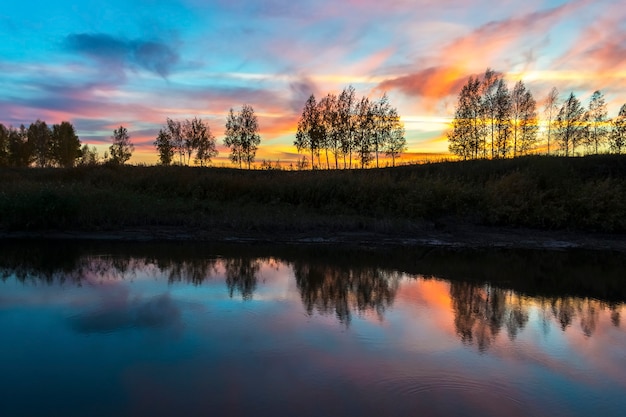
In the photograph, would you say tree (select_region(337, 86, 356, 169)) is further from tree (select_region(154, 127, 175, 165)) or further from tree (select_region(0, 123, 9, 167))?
tree (select_region(0, 123, 9, 167))

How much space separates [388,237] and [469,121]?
30.0 m

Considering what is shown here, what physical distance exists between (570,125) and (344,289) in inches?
1662

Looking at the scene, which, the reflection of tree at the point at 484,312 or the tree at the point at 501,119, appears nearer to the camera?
the reflection of tree at the point at 484,312

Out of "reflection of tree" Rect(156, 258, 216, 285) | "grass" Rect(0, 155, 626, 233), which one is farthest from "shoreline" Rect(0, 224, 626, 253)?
"reflection of tree" Rect(156, 258, 216, 285)

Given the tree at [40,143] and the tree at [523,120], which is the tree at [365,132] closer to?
the tree at [523,120]

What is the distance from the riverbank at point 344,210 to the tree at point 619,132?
17.0 m

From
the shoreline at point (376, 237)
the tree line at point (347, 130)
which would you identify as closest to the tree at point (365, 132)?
the tree line at point (347, 130)

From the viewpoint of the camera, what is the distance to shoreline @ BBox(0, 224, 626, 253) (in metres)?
16.3

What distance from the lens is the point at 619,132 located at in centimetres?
4009

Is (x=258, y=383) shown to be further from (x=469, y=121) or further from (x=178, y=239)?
(x=469, y=121)

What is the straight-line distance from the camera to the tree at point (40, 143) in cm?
7412

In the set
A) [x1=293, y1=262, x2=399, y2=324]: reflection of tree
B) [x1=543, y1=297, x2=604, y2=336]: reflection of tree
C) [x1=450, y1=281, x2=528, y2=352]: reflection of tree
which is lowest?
[x1=543, y1=297, x2=604, y2=336]: reflection of tree

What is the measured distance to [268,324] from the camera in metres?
7.38

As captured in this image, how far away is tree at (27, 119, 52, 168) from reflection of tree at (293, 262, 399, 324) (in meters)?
75.6
